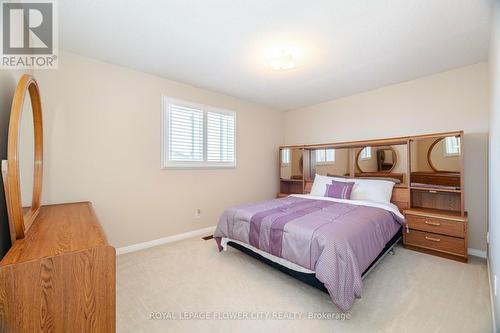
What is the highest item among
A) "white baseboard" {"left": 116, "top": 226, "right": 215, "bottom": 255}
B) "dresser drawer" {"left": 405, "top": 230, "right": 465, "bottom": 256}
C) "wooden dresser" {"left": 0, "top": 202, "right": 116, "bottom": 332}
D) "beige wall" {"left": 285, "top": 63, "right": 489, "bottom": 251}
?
"beige wall" {"left": 285, "top": 63, "right": 489, "bottom": 251}

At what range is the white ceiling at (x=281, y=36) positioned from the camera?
175cm

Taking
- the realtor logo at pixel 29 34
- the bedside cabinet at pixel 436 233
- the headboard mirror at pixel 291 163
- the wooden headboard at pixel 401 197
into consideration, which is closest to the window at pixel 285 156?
the headboard mirror at pixel 291 163

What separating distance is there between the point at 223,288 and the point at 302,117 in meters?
3.76

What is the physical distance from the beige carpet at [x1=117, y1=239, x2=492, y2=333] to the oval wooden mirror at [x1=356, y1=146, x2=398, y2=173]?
1371mm

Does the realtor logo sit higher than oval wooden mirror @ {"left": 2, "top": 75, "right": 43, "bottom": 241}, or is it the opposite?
the realtor logo

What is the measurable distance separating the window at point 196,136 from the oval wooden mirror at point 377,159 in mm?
2275

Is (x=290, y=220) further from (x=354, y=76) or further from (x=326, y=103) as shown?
(x=326, y=103)

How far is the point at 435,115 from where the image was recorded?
119 inches

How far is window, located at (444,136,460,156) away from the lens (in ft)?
8.73

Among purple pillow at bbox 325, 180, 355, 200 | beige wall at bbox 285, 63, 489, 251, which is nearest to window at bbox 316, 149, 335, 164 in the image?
beige wall at bbox 285, 63, 489, 251

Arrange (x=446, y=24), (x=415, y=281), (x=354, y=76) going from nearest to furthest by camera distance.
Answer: (x=446, y=24) < (x=415, y=281) < (x=354, y=76)

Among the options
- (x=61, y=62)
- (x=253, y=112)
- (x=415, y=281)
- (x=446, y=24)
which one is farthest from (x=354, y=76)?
(x=61, y=62)

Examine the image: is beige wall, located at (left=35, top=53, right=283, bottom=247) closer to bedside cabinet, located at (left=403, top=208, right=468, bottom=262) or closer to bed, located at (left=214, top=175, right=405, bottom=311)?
bed, located at (left=214, top=175, right=405, bottom=311)

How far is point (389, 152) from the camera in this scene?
133 inches
